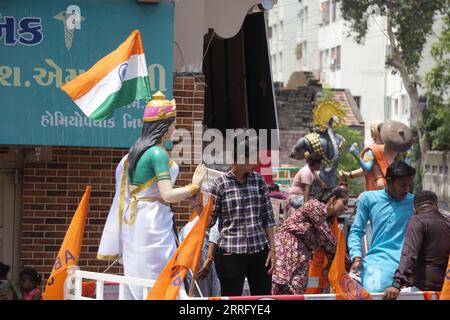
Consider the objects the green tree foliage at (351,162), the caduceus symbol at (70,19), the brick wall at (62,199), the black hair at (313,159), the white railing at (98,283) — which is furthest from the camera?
the green tree foliage at (351,162)

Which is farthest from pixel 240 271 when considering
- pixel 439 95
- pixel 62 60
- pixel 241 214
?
pixel 439 95

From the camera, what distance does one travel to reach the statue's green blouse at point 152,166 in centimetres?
763

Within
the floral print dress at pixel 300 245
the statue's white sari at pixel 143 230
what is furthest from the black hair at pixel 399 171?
the statue's white sari at pixel 143 230

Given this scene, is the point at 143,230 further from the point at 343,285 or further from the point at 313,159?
the point at 313,159

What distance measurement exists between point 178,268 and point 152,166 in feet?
3.92

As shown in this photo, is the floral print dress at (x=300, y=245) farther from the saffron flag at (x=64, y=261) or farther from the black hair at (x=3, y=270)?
the black hair at (x=3, y=270)

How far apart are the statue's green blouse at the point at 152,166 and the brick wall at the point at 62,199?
322cm

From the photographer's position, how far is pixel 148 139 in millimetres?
7793

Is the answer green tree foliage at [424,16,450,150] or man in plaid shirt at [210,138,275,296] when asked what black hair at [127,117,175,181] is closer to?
man in plaid shirt at [210,138,275,296]

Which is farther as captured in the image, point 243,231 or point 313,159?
point 313,159

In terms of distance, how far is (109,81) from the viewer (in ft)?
27.7

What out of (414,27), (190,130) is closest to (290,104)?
(414,27)
